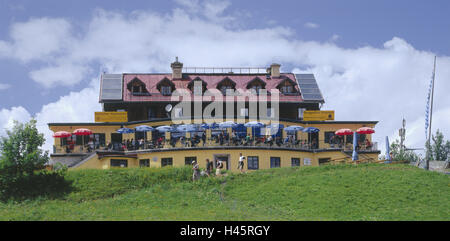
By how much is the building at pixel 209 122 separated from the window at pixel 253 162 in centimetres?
9

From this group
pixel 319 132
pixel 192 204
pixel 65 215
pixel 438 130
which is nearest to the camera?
pixel 65 215

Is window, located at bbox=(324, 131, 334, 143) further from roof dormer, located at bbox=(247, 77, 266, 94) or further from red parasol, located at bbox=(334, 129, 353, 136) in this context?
roof dormer, located at bbox=(247, 77, 266, 94)

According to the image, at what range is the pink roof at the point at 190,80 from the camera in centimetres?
6731

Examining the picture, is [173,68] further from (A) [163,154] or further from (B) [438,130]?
(B) [438,130]

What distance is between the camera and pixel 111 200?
41.6 meters

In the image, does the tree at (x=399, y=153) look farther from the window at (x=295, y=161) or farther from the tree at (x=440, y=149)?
the window at (x=295, y=161)

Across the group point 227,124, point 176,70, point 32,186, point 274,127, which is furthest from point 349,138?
point 32,186

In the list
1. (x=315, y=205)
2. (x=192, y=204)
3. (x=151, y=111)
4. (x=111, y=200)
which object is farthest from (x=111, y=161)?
(x=315, y=205)

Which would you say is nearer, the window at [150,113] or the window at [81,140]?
the window at [81,140]

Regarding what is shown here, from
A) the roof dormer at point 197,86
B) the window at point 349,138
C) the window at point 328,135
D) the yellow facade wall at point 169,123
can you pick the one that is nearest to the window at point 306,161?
the yellow facade wall at point 169,123

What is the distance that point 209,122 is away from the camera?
61.0 m

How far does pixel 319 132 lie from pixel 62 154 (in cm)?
2645

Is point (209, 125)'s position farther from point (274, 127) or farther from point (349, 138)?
point (349, 138)

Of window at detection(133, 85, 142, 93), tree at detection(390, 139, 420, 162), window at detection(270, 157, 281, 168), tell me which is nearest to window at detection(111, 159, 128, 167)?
window at detection(133, 85, 142, 93)
